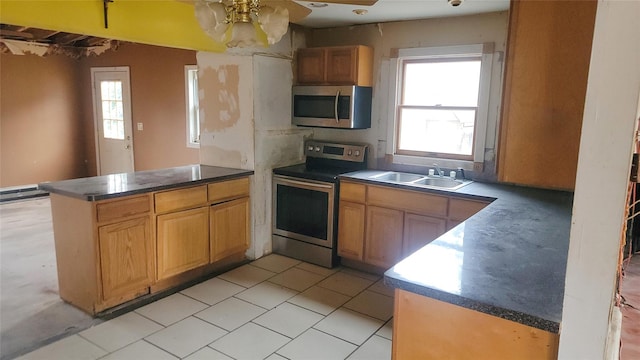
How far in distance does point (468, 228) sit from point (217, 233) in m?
2.31

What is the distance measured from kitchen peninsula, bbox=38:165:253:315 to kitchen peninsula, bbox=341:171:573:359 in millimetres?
2169

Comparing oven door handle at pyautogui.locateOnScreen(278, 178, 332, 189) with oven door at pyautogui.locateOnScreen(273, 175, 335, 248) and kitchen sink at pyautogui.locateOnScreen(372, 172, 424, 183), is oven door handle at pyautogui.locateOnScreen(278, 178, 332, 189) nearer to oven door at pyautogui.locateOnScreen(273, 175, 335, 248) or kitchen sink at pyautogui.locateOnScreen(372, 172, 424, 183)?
oven door at pyautogui.locateOnScreen(273, 175, 335, 248)

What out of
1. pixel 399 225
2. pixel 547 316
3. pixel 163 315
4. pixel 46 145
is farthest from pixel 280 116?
pixel 46 145

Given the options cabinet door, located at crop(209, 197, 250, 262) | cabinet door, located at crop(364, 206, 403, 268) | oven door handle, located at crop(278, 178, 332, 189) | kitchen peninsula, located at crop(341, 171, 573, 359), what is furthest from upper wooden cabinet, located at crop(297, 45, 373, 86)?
kitchen peninsula, located at crop(341, 171, 573, 359)

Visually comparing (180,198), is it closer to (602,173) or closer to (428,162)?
(428,162)

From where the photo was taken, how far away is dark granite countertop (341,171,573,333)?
1.29m

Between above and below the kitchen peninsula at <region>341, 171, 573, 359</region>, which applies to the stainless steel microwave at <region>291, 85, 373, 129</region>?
above

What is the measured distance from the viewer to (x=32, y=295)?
3.23 metres

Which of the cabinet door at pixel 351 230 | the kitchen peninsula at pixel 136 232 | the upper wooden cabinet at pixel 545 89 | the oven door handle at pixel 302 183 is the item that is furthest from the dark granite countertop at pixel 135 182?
the upper wooden cabinet at pixel 545 89

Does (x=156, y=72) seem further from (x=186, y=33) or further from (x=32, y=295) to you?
(x=32, y=295)

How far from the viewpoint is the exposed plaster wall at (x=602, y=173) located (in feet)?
3.12

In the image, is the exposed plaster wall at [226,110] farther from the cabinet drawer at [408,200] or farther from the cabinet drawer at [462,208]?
the cabinet drawer at [462,208]

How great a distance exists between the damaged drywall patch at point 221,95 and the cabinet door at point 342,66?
88cm

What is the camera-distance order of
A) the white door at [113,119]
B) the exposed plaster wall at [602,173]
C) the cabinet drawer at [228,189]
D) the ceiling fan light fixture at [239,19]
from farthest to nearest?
the white door at [113,119] < the cabinet drawer at [228,189] < the ceiling fan light fixture at [239,19] < the exposed plaster wall at [602,173]
